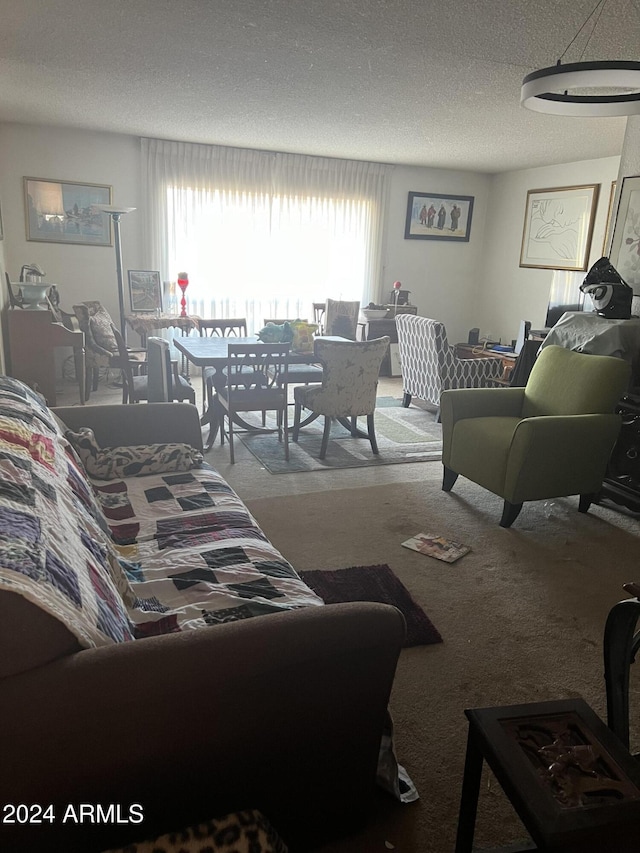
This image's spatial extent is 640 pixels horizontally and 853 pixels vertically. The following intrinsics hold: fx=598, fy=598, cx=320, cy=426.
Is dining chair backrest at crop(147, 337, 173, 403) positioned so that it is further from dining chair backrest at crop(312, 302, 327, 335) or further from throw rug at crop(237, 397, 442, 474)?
dining chair backrest at crop(312, 302, 327, 335)

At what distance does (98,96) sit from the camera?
439 cm

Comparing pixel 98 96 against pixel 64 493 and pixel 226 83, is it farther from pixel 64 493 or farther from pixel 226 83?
pixel 64 493

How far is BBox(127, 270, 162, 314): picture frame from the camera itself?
6.18m

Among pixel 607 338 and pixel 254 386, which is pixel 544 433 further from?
pixel 254 386

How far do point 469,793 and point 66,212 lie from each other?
619 centimetres

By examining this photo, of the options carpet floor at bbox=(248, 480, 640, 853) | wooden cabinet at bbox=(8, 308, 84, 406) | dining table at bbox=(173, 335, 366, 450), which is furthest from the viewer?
wooden cabinet at bbox=(8, 308, 84, 406)

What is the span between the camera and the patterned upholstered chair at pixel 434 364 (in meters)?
4.98

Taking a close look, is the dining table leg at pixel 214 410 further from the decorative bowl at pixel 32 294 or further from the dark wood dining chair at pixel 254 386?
the decorative bowl at pixel 32 294

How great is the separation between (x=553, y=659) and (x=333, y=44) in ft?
10.1

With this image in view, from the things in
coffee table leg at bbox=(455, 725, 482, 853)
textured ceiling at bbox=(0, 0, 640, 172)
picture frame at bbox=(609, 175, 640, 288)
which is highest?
textured ceiling at bbox=(0, 0, 640, 172)

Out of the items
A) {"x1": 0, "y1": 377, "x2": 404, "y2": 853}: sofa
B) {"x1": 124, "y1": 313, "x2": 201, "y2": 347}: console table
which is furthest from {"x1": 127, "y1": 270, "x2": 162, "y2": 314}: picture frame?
{"x1": 0, "y1": 377, "x2": 404, "y2": 853}: sofa

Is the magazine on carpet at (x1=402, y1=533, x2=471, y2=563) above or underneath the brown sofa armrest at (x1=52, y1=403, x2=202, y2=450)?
underneath

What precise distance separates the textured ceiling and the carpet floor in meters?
2.41

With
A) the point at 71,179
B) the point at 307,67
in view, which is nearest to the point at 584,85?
the point at 307,67
